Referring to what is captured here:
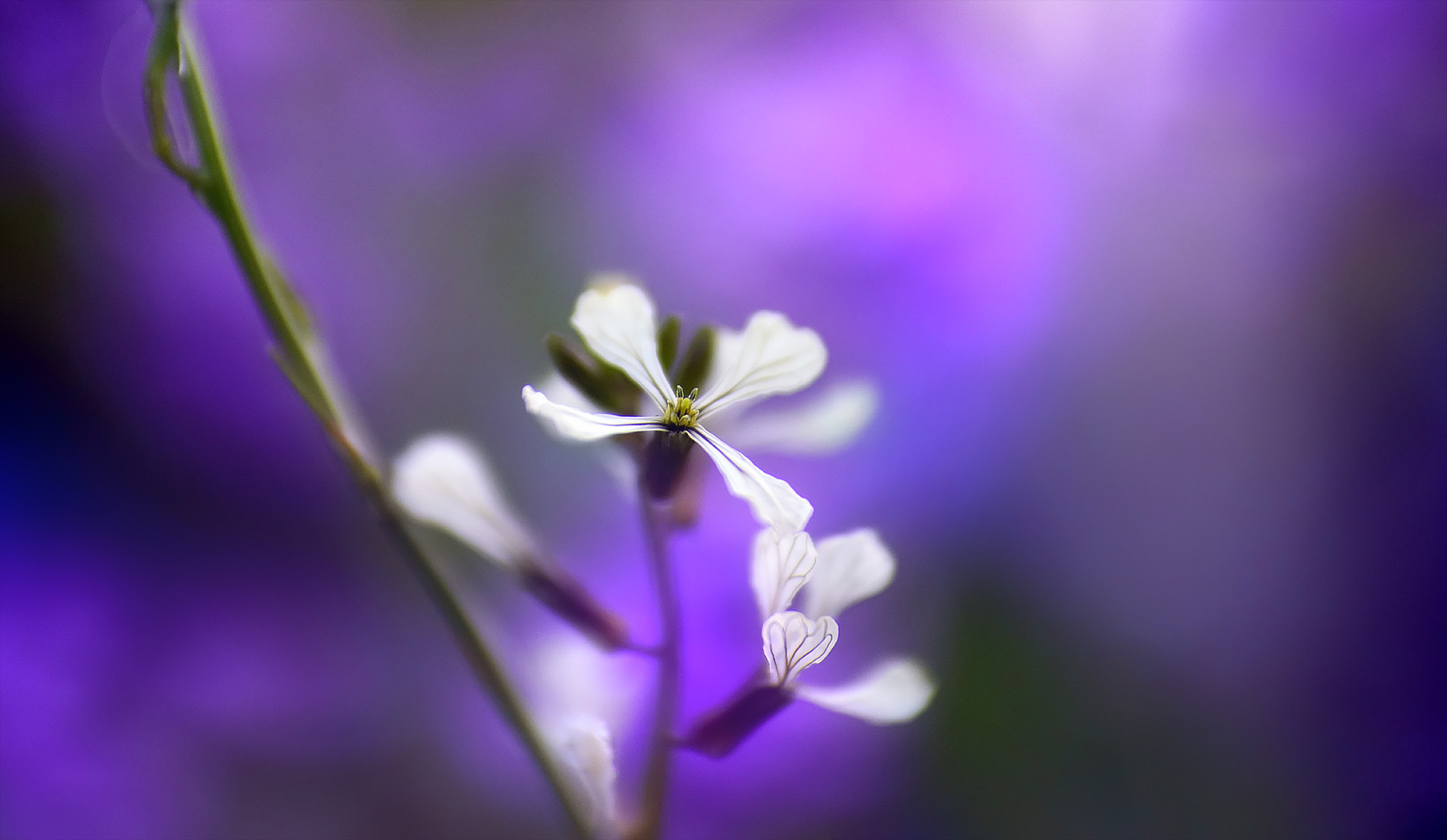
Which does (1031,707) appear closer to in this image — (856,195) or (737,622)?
(737,622)

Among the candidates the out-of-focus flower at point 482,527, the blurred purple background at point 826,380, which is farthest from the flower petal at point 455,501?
the blurred purple background at point 826,380

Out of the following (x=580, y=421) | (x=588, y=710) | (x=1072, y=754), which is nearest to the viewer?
(x=580, y=421)

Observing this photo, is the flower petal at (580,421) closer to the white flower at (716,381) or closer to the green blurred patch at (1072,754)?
the white flower at (716,381)

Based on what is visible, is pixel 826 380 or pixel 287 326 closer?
pixel 287 326

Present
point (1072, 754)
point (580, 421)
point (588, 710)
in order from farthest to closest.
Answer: point (1072, 754), point (588, 710), point (580, 421)

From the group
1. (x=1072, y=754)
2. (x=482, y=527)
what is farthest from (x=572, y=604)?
(x=1072, y=754)

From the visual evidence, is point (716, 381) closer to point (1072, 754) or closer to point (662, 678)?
point (662, 678)

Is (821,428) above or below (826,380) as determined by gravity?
below
